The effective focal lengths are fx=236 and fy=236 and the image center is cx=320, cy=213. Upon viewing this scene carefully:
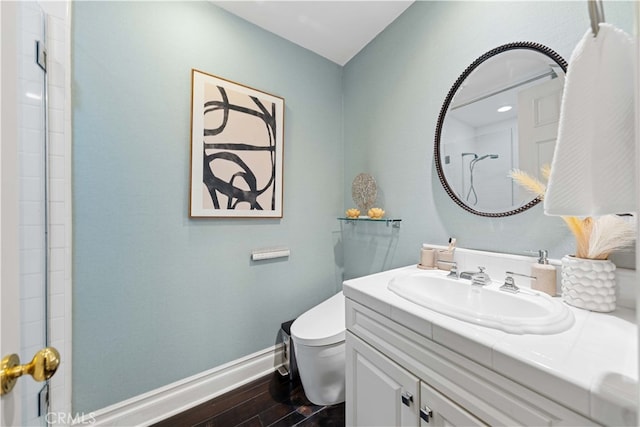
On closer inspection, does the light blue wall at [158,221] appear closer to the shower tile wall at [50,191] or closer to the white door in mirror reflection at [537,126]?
the shower tile wall at [50,191]

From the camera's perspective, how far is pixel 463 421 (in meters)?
0.61

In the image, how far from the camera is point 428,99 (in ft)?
4.49

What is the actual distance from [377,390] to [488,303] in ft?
1.78

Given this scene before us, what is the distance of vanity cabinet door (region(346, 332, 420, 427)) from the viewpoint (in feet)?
2.46

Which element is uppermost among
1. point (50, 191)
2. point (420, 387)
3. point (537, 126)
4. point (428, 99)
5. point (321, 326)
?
point (428, 99)

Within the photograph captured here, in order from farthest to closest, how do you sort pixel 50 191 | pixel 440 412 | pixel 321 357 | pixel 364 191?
1. pixel 364 191
2. pixel 321 357
3. pixel 50 191
4. pixel 440 412

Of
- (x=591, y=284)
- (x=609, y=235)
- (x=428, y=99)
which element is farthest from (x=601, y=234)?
(x=428, y=99)

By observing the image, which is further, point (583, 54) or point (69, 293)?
point (69, 293)

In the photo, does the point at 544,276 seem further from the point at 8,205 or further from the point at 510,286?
the point at 8,205

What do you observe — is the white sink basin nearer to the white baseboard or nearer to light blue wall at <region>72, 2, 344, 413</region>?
light blue wall at <region>72, 2, 344, 413</region>

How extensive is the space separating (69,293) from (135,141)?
79cm

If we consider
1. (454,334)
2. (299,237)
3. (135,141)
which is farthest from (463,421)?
(135,141)

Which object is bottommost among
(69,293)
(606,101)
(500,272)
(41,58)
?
(69,293)

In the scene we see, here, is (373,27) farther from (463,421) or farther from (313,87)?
(463,421)
